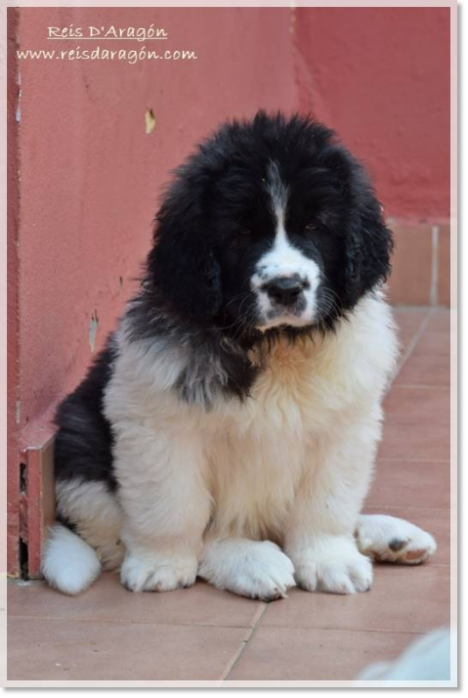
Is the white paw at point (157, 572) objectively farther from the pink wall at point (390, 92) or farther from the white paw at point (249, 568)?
the pink wall at point (390, 92)

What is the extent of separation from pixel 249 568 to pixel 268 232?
3.26 feet

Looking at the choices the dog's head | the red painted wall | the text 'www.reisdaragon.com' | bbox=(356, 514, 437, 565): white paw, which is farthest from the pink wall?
the dog's head

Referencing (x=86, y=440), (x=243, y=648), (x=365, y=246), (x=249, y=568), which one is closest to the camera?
(x=243, y=648)

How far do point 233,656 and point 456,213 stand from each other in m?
4.74

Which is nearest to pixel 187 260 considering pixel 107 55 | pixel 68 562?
pixel 68 562

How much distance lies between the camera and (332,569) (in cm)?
364

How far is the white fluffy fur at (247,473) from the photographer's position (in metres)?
3.54

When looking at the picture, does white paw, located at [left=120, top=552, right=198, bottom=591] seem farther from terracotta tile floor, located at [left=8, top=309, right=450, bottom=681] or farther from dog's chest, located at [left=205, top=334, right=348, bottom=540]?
dog's chest, located at [left=205, top=334, right=348, bottom=540]

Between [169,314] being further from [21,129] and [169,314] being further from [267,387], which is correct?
[21,129]

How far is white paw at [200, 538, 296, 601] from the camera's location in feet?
11.7

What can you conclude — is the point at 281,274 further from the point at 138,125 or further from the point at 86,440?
the point at 138,125

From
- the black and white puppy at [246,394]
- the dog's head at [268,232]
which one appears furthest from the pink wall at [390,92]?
the dog's head at [268,232]

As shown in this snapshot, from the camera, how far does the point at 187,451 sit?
3.54 metres

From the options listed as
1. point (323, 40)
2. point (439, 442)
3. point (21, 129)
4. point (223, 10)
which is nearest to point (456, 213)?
point (323, 40)
